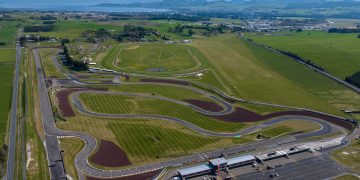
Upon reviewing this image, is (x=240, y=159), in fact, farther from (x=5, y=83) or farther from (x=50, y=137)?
(x=5, y=83)

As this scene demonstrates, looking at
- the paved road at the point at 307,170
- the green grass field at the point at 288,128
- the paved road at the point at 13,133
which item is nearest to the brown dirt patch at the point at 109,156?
the paved road at the point at 13,133

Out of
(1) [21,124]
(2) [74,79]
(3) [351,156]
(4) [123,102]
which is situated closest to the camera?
(3) [351,156]

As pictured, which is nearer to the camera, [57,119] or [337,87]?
[57,119]

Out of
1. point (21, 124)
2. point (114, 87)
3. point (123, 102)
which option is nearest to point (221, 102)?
point (123, 102)

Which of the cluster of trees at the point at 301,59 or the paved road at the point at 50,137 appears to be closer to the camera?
the paved road at the point at 50,137

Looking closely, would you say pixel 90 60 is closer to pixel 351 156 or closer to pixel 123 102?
pixel 123 102

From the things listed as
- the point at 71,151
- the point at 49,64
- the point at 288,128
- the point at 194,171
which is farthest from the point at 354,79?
the point at 49,64

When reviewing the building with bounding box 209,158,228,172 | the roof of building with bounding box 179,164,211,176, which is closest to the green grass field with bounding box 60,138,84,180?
the roof of building with bounding box 179,164,211,176

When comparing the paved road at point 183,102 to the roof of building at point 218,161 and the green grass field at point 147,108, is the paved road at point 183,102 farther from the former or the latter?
the roof of building at point 218,161
